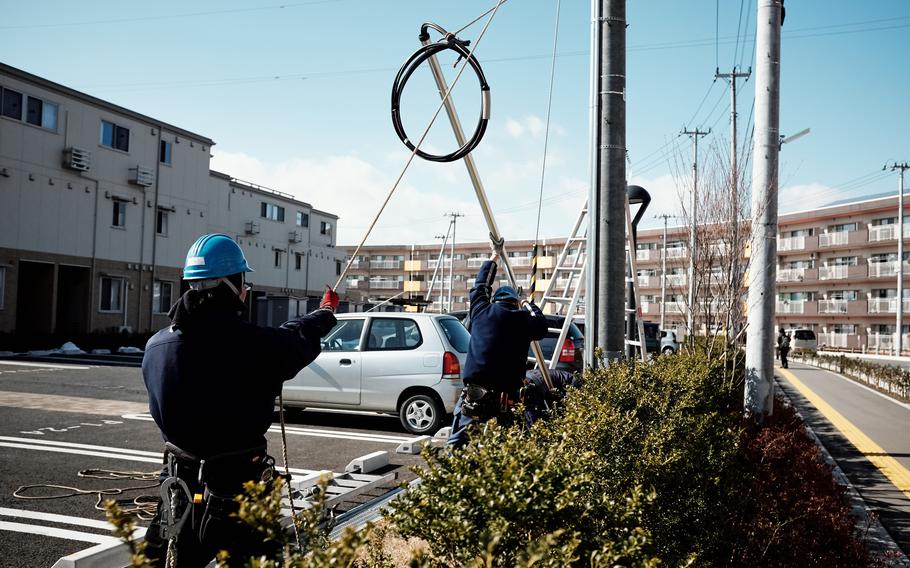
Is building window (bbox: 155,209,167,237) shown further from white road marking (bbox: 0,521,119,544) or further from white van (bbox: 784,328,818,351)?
white van (bbox: 784,328,818,351)

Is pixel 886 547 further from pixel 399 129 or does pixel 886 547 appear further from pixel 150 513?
pixel 150 513

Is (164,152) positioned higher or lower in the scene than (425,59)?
higher

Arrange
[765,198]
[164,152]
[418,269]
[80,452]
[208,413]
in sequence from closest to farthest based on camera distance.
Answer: [208,413], [80,452], [765,198], [164,152], [418,269]

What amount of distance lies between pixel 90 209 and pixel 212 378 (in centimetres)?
2706

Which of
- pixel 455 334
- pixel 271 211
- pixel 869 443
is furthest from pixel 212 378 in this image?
pixel 271 211

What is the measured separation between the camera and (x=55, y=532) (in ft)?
15.2

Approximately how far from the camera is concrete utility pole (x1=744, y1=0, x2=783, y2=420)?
8711mm

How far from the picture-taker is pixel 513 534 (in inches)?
81.0

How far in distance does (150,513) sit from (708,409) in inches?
192

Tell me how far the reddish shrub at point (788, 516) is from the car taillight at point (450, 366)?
3.76 metres

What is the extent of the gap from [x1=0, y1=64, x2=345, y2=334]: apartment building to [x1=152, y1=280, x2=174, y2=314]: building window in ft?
0.16

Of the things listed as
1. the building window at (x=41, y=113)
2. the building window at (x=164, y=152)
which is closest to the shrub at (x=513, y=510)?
the building window at (x=41, y=113)

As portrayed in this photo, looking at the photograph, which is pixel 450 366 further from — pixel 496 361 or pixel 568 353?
pixel 568 353

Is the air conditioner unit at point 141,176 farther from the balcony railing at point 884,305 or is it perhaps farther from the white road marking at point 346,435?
the balcony railing at point 884,305
